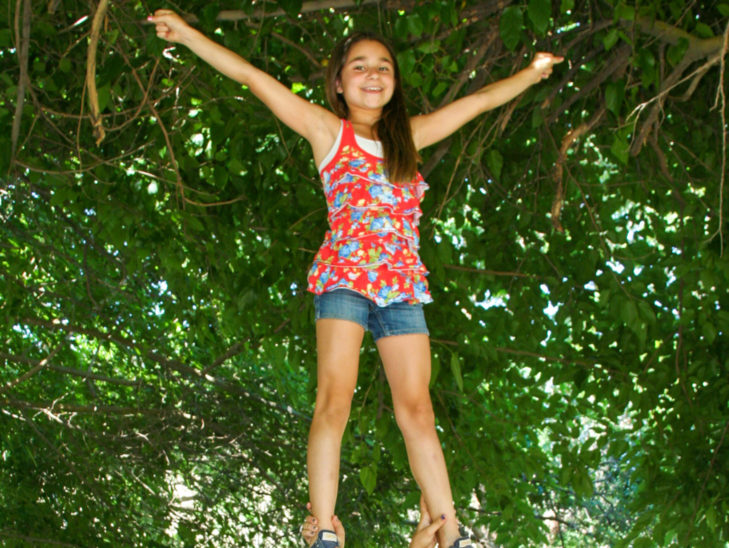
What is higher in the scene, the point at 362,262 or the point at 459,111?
the point at 459,111

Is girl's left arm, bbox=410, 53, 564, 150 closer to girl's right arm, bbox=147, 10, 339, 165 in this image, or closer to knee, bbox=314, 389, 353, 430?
girl's right arm, bbox=147, 10, 339, 165

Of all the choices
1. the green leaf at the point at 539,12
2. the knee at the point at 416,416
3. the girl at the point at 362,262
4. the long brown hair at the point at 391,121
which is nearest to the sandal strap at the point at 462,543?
the girl at the point at 362,262

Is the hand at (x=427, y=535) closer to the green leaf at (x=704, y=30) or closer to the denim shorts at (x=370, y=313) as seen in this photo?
the denim shorts at (x=370, y=313)

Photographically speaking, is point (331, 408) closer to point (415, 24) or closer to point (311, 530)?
point (311, 530)

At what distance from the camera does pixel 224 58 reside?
220cm

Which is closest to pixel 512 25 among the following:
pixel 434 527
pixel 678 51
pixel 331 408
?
pixel 678 51

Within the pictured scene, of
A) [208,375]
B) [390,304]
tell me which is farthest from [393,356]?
[208,375]

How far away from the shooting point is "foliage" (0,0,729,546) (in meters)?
2.81

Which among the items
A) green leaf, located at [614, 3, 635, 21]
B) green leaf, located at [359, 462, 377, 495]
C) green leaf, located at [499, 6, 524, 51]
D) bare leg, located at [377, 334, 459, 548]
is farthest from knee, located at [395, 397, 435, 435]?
green leaf, located at [614, 3, 635, 21]

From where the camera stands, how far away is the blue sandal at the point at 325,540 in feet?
6.77

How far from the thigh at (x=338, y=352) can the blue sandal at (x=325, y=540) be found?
30 cm

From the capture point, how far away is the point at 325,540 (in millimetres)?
2064

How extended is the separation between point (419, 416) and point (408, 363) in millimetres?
123

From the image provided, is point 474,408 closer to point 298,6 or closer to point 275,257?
point 275,257
